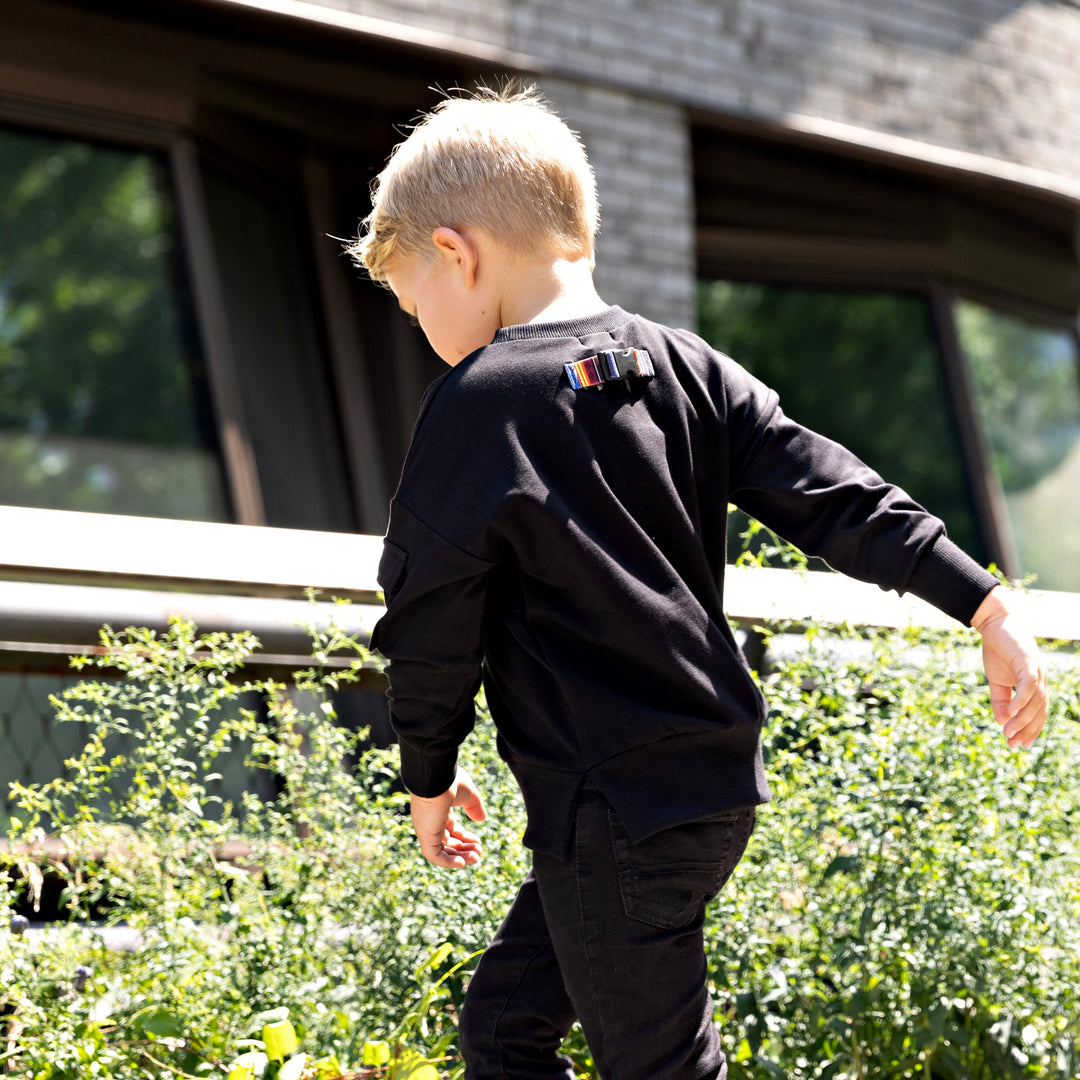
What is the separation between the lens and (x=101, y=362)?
19.2ft

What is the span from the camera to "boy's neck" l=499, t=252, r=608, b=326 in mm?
1572

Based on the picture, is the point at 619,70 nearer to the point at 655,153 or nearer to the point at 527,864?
the point at 655,153

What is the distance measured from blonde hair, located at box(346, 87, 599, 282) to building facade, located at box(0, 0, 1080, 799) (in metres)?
3.25

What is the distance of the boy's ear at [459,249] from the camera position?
5.03 feet

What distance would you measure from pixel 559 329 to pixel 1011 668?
2.22ft

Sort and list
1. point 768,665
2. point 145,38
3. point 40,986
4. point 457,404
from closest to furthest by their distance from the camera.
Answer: point 457,404 < point 40,986 < point 768,665 < point 145,38

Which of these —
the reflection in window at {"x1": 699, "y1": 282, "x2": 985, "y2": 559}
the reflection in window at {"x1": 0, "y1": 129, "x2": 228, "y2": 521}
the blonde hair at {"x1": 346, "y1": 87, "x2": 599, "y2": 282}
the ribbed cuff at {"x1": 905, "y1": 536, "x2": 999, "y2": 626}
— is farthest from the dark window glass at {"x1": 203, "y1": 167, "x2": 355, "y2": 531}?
the ribbed cuff at {"x1": 905, "y1": 536, "x2": 999, "y2": 626}

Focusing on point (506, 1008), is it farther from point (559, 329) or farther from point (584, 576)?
point (559, 329)

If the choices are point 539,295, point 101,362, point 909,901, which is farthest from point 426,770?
point 101,362

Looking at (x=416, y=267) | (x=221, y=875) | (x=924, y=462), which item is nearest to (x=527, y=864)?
(x=221, y=875)

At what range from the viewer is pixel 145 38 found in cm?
524

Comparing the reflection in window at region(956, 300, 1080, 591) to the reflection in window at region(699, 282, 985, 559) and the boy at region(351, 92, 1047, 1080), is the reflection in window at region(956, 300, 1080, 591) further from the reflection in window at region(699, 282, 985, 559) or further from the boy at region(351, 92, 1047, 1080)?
the boy at region(351, 92, 1047, 1080)

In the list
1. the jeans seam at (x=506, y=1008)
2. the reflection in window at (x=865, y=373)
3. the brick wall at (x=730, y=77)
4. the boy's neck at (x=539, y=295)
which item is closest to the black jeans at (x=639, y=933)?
the jeans seam at (x=506, y=1008)

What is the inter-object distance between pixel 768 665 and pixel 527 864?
23.2 inches
